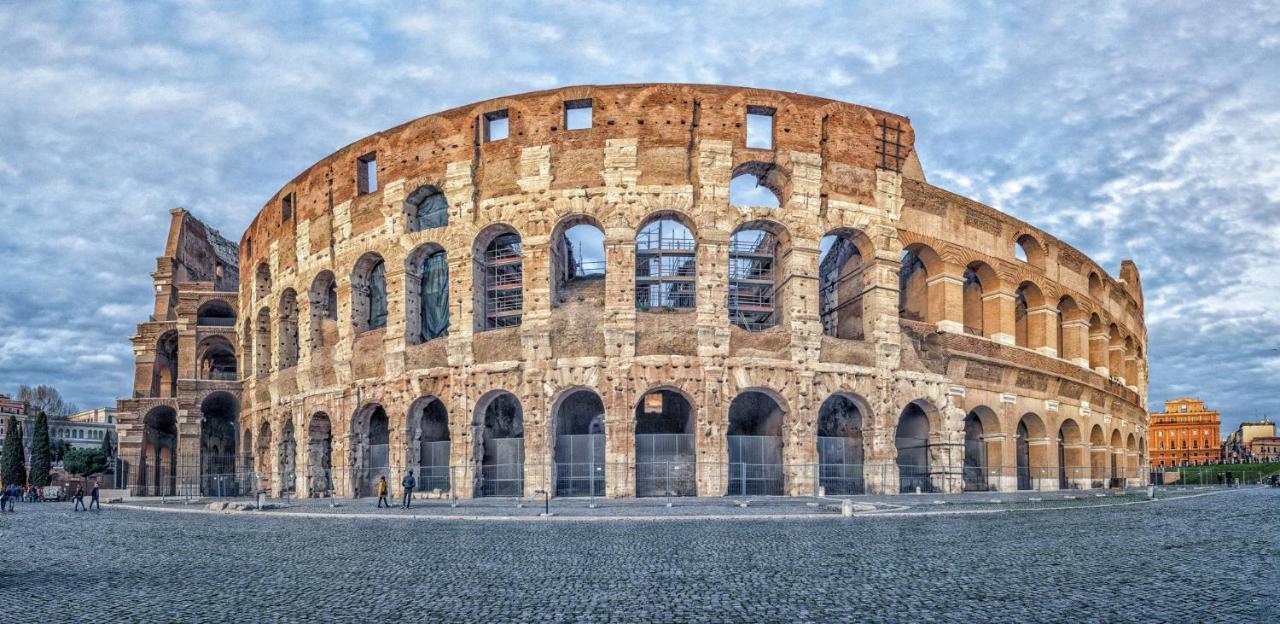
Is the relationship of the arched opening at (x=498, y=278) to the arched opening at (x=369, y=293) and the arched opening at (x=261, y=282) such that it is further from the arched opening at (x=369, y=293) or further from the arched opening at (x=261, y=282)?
the arched opening at (x=261, y=282)

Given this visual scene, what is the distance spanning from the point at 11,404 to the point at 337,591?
122 m

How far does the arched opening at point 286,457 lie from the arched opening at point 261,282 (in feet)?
19.2

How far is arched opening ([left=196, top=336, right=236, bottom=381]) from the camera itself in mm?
40156

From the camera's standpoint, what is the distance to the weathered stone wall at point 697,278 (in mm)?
24859

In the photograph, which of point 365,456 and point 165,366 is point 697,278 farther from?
point 165,366

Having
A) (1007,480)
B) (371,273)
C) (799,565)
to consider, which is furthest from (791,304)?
(799,565)

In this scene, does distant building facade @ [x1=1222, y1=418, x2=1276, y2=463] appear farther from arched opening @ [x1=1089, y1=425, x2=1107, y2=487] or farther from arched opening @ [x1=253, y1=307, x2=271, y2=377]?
arched opening @ [x1=253, y1=307, x2=271, y2=377]

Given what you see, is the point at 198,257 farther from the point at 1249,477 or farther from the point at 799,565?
the point at 1249,477

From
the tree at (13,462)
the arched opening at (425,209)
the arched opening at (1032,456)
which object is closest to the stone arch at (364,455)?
the arched opening at (425,209)

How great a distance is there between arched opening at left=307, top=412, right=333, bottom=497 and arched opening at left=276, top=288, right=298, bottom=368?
371cm

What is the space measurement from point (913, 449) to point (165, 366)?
34.1 metres

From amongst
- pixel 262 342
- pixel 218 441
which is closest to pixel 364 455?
pixel 262 342

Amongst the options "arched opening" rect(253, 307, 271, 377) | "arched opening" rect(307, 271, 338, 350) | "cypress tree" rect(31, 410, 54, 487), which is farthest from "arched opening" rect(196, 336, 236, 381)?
"cypress tree" rect(31, 410, 54, 487)

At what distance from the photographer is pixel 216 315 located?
43.7 metres
